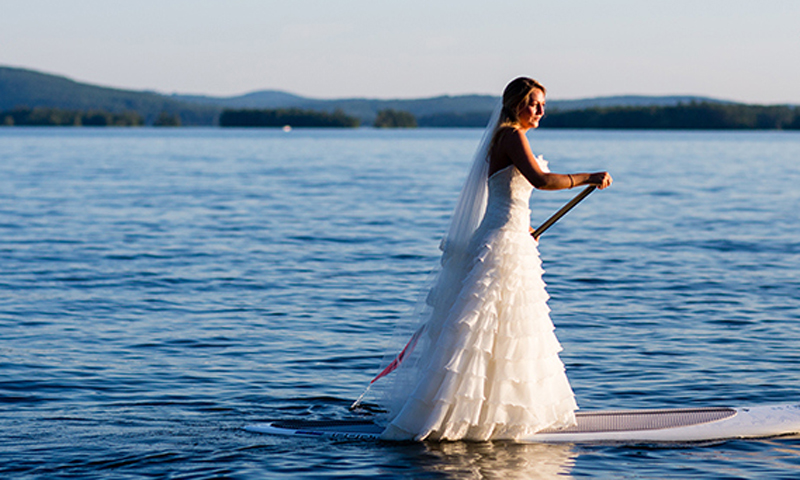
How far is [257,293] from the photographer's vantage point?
15.3 metres

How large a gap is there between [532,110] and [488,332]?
165 cm

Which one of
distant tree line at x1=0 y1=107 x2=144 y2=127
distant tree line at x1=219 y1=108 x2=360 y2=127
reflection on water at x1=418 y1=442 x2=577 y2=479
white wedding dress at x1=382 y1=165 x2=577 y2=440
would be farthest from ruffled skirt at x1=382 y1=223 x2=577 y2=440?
distant tree line at x1=0 y1=107 x2=144 y2=127

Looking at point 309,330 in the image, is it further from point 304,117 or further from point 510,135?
point 304,117

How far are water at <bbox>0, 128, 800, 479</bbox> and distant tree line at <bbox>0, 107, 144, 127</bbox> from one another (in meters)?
169

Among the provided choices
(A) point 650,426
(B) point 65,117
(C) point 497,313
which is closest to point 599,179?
(C) point 497,313

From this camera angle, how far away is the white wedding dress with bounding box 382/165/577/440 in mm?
6992

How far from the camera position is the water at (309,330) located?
735cm

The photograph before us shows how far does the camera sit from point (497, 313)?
7008 millimetres

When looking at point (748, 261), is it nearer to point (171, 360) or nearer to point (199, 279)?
point (199, 279)

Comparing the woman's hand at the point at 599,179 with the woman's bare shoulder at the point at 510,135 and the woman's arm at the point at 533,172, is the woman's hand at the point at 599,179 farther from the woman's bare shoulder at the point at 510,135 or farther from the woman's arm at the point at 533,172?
the woman's bare shoulder at the point at 510,135

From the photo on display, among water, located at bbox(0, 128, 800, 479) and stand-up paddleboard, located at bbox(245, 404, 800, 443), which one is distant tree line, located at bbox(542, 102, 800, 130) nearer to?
water, located at bbox(0, 128, 800, 479)

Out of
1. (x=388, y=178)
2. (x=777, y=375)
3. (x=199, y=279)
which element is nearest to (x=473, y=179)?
(x=777, y=375)

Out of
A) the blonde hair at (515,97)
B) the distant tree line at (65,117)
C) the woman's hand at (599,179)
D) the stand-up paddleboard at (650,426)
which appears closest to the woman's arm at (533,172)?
the woman's hand at (599,179)

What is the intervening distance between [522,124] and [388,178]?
41554 mm
